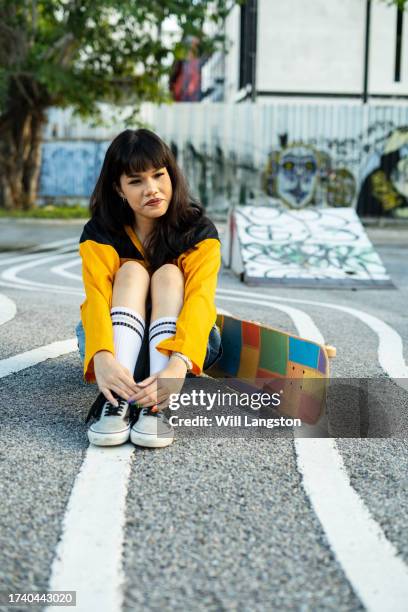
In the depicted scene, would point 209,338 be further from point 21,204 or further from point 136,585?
point 21,204

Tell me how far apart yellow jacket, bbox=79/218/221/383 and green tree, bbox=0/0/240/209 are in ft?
40.3

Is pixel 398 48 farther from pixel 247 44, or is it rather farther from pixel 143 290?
pixel 143 290

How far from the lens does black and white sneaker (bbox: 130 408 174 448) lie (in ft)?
9.16

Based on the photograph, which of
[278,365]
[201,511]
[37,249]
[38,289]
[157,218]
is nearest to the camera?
[201,511]

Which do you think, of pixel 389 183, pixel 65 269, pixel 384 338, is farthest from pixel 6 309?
pixel 389 183

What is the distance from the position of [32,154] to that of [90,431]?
19077mm

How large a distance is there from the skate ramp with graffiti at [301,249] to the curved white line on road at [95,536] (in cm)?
583

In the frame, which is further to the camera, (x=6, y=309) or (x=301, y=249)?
(x=301, y=249)

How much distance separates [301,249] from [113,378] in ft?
21.7

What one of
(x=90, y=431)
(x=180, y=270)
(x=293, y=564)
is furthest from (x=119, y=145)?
(x=293, y=564)

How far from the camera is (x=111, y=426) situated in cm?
280

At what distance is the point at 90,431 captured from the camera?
2.82 metres

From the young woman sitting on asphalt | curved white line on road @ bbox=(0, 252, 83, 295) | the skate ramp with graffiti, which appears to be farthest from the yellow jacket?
the skate ramp with graffiti

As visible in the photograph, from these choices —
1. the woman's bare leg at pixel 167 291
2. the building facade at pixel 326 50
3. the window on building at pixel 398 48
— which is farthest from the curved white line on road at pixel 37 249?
the window on building at pixel 398 48
